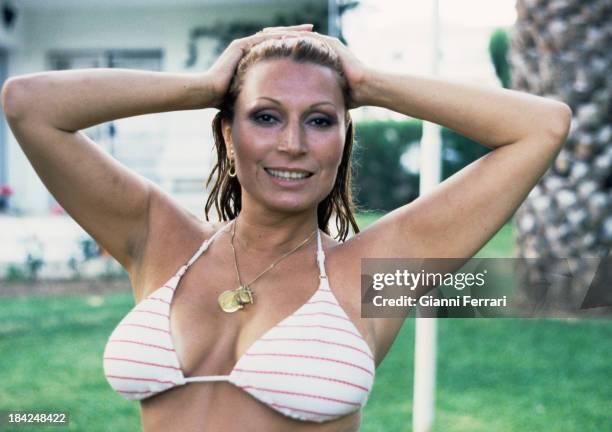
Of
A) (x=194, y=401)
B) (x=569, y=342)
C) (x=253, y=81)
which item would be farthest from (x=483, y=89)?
(x=569, y=342)

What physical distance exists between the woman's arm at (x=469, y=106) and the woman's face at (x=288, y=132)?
0.44ft

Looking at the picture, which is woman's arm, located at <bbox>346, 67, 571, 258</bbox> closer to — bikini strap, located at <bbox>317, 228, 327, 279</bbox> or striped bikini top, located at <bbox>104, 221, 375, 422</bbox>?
bikini strap, located at <bbox>317, 228, 327, 279</bbox>

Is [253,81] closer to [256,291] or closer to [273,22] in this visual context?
[256,291]

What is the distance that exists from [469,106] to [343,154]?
0.45 meters

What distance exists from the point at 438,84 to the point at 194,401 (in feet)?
3.50

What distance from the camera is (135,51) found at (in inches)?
504

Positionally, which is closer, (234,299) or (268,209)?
(234,299)

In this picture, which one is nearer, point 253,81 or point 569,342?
point 253,81

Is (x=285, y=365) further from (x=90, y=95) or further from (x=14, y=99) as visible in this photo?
(x=14, y=99)

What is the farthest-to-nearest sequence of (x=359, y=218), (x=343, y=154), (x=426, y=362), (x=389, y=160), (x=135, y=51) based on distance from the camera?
(x=389, y=160), (x=135, y=51), (x=359, y=218), (x=426, y=362), (x=343, y=154)

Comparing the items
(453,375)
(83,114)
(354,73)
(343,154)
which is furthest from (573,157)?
(83,114)

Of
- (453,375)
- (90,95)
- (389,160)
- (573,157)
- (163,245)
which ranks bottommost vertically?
(389,160)

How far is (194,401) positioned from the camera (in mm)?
2094

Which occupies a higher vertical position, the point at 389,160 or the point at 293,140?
the point at 293,140
